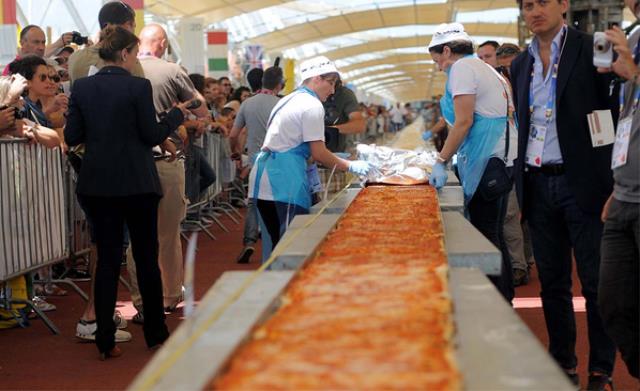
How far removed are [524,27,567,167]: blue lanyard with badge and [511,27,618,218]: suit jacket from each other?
0.20 feet


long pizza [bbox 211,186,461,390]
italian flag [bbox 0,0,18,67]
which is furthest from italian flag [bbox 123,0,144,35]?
long pizza [bbox 211,186,461,390]

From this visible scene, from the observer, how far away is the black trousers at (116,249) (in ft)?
17.8

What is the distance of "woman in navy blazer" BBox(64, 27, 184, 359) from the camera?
5297mm

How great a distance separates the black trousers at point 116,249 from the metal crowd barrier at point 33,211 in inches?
34.9

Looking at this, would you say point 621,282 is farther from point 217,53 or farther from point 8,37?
point 217,53

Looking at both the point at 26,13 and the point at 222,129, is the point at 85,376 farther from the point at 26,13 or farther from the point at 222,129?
the point at 26,13

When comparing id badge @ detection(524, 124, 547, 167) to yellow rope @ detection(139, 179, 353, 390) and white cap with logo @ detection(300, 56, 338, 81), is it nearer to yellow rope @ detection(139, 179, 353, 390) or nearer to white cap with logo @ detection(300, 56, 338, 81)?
yellow rope @ detection(139, 179, 353, 390)

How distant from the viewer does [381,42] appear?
48031 millimetres

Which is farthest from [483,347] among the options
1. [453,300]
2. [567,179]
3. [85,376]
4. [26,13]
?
[26,13]

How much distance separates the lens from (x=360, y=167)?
6.50 m

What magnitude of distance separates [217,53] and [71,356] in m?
17.4

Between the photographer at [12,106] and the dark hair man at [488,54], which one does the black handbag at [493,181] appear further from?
the photographer at [12,106]

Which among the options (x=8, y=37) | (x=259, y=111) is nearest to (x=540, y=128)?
(x=259, y=111)

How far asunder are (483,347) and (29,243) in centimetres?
475
